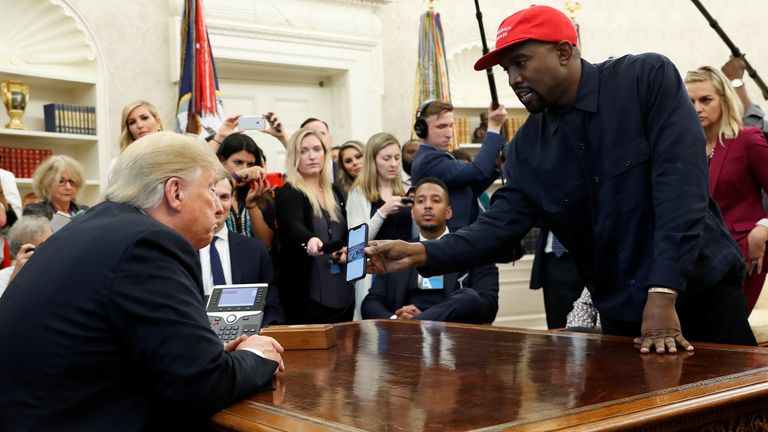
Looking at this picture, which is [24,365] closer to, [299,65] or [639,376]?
[639,376]

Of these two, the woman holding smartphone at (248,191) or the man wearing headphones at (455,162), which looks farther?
the man wearing headphones at (455,162)

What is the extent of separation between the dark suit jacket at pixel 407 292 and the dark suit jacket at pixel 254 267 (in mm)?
462

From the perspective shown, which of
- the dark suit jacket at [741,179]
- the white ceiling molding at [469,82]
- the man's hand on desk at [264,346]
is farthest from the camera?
the white ceiling molding at [469,82]

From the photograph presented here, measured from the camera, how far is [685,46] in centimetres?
899

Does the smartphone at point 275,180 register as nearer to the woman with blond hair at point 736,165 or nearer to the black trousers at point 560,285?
the black trousers at point 560,285

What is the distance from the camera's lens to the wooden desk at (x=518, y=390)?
126cm

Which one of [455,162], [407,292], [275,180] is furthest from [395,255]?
[275,180]

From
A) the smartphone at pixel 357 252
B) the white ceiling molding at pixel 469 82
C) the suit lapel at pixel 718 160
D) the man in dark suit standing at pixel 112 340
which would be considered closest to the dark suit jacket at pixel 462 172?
the suit lapel at pixel 718 160

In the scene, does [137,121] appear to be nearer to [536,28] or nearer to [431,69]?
[536,28]

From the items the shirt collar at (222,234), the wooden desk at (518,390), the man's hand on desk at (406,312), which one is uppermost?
the shirt collar at (222,234)

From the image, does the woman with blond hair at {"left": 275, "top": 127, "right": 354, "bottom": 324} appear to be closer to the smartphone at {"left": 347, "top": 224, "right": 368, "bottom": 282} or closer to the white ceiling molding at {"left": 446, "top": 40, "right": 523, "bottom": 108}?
the smartphone at {"left": 347, "top": 224, "right": 368, "bottom": 282}

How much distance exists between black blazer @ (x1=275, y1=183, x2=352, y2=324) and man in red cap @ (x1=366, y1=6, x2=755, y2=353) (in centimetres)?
194

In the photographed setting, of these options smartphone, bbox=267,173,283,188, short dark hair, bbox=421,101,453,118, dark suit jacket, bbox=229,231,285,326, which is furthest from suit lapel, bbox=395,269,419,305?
smartphone, bbox=267,173,283,188

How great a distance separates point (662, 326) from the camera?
1.76 metres
